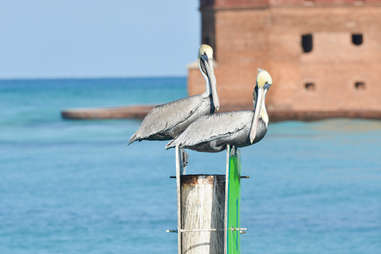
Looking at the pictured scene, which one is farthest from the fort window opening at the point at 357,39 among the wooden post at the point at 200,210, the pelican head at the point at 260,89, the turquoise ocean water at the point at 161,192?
the wooden post at the point at 200,210

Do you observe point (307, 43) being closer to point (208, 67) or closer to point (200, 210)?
point (208, 67)

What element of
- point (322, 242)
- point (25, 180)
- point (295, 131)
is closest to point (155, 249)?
point (322, 242)

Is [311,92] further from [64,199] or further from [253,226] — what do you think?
[253,226]

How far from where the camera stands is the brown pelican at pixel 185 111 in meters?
6.81

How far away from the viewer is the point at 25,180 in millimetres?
20484

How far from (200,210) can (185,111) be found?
0.85m

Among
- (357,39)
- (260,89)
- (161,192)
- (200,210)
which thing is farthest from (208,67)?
(357,39)

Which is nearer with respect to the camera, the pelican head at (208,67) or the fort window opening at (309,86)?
the pelican head at (208,67)

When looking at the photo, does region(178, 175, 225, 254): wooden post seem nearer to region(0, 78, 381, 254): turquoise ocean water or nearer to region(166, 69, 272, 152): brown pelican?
region(166, 69, 272, 152): brown pelican

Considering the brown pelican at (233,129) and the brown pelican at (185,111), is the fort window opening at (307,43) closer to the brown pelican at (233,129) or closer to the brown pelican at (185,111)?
the brown pelican at (185,111)

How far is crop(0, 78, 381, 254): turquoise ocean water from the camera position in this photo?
13.2 meters

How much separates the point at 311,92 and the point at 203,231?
91.4 ft

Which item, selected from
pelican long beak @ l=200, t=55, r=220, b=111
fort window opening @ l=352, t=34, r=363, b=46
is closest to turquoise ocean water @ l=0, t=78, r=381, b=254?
fort window opening @ l=352, t=34, r=363, b=46

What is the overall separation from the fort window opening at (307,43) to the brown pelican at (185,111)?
89.6 ft
